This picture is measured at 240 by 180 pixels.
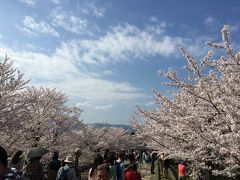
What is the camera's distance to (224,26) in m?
6.50

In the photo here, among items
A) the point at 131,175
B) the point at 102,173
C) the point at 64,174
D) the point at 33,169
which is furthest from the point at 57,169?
the point at 102,173

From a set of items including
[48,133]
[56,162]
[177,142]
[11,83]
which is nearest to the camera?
[56,162]

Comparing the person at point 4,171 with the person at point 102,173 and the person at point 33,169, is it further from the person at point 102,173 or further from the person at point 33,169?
the person at point 33,169

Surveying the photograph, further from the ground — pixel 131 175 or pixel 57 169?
pixel 57 169

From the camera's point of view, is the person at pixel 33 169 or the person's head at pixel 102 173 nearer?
the person's head at pixel 102 173

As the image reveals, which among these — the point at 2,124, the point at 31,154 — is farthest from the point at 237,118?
the point at 2,124

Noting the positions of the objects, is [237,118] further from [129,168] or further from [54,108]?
[54,108]

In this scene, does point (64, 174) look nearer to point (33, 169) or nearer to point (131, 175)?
point (33, 169)

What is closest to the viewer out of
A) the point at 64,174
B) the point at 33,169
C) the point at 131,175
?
the point at 33,169

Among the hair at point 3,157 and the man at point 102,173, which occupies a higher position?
the hair at point 3,157

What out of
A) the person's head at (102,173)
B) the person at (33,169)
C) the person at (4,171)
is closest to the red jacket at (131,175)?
the person at (33,169)

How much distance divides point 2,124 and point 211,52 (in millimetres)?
7709

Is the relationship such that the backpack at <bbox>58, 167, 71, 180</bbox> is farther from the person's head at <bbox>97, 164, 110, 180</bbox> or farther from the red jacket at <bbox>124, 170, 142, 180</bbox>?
the red jacket at <bbox>124, 170, 142, 180</bbox>

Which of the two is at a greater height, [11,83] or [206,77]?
[11,83]
